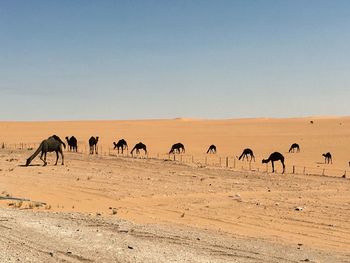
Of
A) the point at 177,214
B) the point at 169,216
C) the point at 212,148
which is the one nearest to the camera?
the point at 169,216

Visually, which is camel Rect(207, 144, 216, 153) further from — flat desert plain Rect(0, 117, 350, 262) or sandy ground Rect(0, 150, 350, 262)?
sandy ground Rect(0, 150, 350, 262)

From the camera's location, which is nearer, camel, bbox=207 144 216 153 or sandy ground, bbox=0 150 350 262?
sandy ground, bbox=0 150 350 262

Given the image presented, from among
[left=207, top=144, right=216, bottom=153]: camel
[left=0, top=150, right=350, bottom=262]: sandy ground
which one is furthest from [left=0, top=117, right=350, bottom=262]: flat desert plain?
[left=207, top=144, right=216, bottom=153]: camel

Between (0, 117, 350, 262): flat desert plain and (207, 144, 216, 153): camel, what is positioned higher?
(207, 144, 216, 153): camel

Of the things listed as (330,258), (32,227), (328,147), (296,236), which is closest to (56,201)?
(32,227)

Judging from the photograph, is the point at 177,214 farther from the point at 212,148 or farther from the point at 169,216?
the point at 212,148

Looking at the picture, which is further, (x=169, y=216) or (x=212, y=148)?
(x=212, y=148)

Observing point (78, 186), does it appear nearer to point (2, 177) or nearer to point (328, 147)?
point (2, 177)

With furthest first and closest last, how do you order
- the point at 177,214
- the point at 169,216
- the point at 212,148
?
the point at 212,148, the point at 177,214, the point at 169,216

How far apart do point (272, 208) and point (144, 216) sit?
5.13 metres


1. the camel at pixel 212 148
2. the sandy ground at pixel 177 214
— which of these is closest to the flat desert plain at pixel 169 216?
the sandy ground at pixel 177 214

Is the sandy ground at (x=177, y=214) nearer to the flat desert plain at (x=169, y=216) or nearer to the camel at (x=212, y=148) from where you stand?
the flat desert plain at (x=169, y=216)

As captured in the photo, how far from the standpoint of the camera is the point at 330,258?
13.1 meters

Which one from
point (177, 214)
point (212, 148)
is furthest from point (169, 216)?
point (212, 148)
